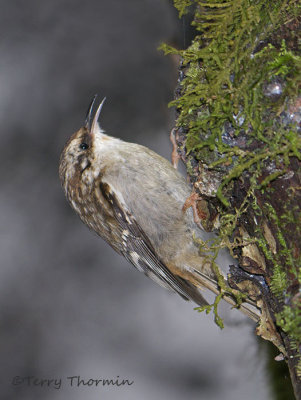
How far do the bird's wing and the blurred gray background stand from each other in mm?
1599

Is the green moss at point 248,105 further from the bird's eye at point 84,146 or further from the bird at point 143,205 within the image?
the bird's eye at point 84,146

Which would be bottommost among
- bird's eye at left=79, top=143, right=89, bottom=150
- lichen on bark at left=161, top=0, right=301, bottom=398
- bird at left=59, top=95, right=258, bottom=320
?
lichen on bark at left=161, top=0, right=301, bottom=398

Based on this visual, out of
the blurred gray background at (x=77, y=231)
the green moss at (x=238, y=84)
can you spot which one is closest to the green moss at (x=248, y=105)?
the green moss at (x=238, y=84)

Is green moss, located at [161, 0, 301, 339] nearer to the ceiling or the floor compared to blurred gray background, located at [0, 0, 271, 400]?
nearer to the floor

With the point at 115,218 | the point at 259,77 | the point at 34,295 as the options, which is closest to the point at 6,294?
the point at 34,295

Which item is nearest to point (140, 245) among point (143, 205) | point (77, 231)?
point (143, 205)

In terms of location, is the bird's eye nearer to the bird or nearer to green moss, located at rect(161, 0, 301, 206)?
the bird

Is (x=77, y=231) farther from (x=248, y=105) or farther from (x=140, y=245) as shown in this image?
(x=248, y=105)

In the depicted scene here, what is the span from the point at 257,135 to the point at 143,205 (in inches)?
45.4

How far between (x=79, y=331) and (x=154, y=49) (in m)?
2.58

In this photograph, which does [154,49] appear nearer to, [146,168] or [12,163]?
[12,163]

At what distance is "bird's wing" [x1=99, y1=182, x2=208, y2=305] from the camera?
2668 mm

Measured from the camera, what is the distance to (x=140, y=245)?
2.69 meters

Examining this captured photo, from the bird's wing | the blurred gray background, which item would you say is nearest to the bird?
the bird's wing
